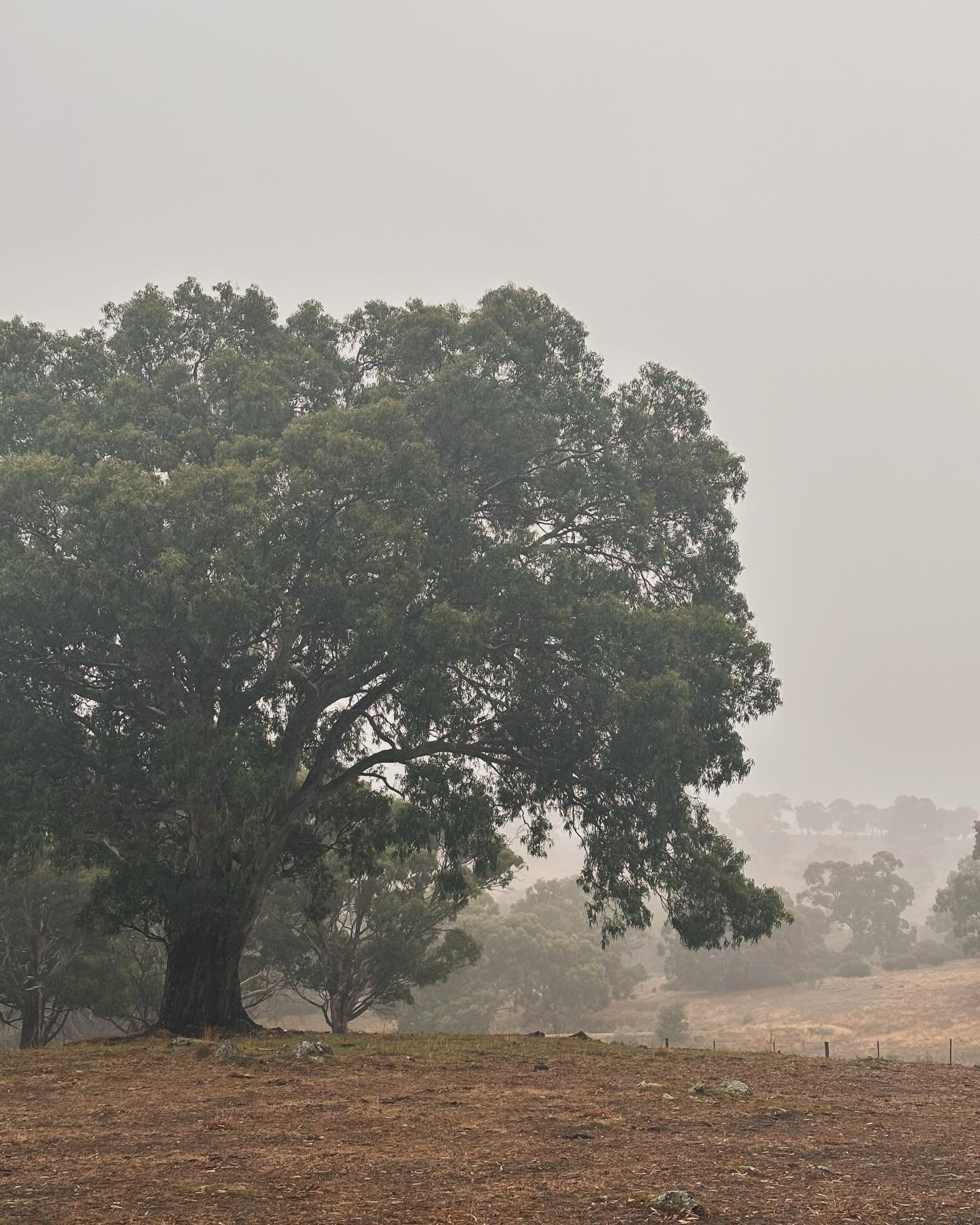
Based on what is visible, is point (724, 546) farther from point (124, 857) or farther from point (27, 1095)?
point (27, 1095)

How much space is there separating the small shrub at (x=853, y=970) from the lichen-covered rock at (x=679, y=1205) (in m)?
96.3

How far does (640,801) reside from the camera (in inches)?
915

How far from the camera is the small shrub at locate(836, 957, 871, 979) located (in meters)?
91.9

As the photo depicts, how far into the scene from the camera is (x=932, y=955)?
9619 cm

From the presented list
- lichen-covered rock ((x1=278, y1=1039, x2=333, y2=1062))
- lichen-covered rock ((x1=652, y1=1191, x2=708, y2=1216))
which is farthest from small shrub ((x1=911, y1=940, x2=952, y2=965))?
lichen-covered rock ((x1=652, y1=1191, x2=708, y2=1216))

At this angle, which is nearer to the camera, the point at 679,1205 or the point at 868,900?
the point at 679,1205

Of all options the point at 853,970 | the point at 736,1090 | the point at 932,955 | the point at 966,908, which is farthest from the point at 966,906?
the point at 736,1090

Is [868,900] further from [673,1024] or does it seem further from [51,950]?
[51,950]

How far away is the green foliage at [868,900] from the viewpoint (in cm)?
11000

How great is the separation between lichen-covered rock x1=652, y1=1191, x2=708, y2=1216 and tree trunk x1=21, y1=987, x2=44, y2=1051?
91.5 feet

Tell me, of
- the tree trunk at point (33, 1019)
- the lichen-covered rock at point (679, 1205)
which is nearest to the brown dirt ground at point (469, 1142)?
the lichen-covered rock at point (679, 1205)

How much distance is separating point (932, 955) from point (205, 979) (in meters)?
95.8

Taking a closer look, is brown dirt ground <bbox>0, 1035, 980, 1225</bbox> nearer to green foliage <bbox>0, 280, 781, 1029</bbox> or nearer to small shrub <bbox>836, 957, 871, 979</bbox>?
green foliage <bbox>0, 280, 781, 1029</bbox>

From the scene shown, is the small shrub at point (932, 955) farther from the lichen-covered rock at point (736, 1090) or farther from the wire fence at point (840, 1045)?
the lichen-covered rock at point (736, 1090)
